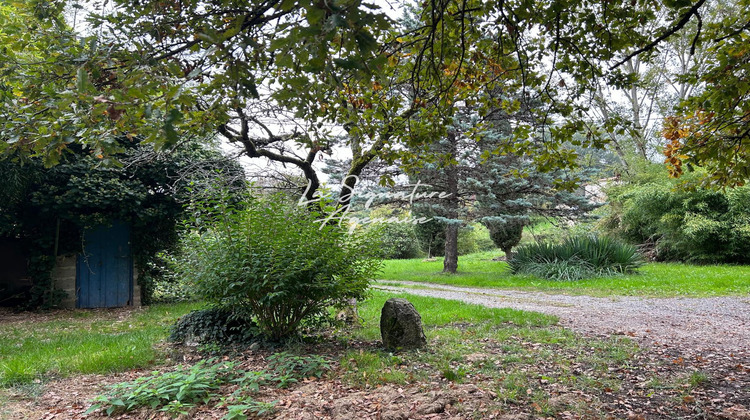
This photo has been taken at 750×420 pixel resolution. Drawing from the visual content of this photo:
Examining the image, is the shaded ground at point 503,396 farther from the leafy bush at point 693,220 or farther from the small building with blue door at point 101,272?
the leafy bush at point 693,220

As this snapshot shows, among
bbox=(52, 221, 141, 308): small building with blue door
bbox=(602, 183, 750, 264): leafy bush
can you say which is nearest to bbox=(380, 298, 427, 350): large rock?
bbox=(52, 221, 141, 308): small building with blue door

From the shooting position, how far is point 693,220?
43.4 feet

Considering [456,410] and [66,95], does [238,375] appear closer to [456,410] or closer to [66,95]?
[456,410]

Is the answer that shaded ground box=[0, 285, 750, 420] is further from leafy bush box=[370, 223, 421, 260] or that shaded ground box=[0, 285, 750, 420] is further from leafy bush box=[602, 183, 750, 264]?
leafy bush box=[370, 223, 421, 260]

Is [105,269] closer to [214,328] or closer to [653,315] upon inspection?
[214,328]

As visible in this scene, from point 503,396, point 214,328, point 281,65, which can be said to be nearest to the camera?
point 281,65

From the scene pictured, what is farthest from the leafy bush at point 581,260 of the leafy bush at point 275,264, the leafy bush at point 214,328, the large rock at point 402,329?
the leafy bush at point 214,328

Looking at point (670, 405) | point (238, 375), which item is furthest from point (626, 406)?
point (238, 375)

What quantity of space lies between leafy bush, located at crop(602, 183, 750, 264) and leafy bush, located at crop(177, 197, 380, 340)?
1145 cm

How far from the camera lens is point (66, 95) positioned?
208 cm

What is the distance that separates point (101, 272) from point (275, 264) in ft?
23.4

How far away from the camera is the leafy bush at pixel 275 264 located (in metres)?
4.38

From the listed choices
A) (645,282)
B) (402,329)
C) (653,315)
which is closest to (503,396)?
(402,329)

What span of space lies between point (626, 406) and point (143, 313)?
819cm
